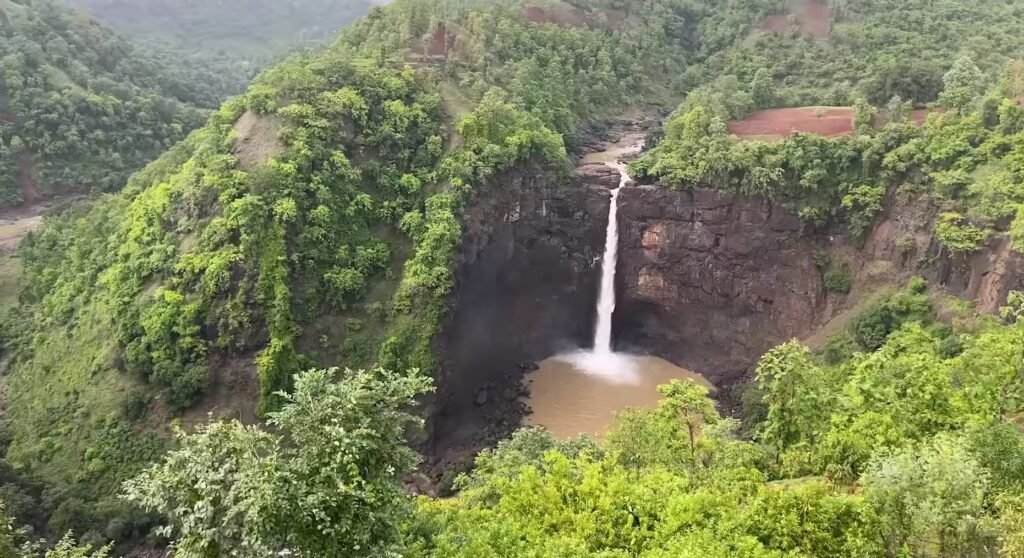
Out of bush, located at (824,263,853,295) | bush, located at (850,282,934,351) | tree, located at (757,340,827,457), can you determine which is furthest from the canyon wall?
tree, located at (757,340,827,457)

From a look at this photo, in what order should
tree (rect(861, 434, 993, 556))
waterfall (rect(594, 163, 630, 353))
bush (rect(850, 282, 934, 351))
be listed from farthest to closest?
1. waterfall (rect(594, 163, 630, 353))
2. bush (rect(850, 282, 934, 351))
3. tree (rect(861, 434, 993, 556))

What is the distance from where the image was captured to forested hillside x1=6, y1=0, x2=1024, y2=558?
30.3 ft

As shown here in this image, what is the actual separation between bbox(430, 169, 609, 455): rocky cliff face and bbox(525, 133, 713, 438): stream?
0.55m

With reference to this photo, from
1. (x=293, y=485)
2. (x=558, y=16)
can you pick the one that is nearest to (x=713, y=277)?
(x=558, y=16)

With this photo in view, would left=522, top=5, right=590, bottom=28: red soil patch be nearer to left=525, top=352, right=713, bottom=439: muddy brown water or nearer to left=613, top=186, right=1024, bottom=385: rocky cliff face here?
left=613, top=186, right=1024, bottom=385: rocky cliff face

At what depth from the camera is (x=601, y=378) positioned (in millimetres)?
29484

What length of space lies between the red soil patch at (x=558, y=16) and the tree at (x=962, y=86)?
64.2 feet

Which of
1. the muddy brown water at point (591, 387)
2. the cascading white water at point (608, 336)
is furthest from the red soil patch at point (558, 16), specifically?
the muddy brown water at point (591, 387)

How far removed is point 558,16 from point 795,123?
16081 millimetres

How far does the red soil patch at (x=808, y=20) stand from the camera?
40594 mm

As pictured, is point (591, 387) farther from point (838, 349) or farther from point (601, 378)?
point (838, 349)

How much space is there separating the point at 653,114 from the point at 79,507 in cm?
3279

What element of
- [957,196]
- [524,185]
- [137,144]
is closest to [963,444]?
[957,196]

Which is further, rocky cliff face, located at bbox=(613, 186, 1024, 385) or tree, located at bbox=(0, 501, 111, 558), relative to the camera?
rocky cliff face, located at bbox=(613, 186, 1024, 385)
